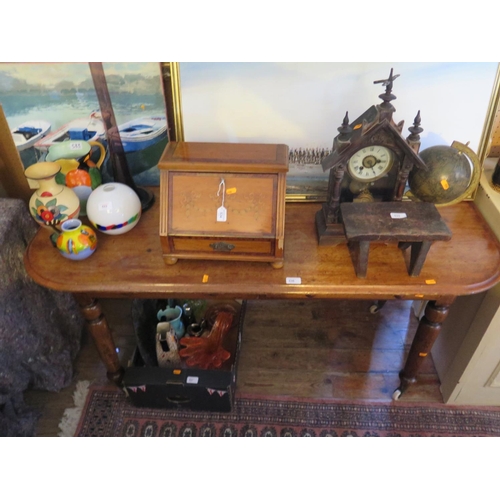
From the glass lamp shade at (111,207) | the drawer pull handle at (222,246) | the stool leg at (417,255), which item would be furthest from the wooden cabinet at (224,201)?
the stool leg at (417,255)

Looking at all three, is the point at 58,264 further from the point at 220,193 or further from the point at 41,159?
the point at 220,193

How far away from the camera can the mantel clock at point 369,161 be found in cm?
118

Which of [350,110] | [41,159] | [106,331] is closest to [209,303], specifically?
[106,331]

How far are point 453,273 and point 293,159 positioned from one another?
657mm

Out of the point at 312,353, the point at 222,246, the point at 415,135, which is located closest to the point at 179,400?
the point at 312,353

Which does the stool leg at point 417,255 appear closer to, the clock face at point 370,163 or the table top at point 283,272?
the table top at point 283,272

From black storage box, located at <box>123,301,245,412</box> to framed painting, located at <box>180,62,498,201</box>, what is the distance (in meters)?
0.86

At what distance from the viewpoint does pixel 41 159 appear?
1.53 meters

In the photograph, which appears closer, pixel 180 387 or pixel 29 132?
pixel 29 132

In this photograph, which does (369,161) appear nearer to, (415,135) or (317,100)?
(415,135)

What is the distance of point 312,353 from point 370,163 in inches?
37.9

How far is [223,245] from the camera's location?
1251 millimetres

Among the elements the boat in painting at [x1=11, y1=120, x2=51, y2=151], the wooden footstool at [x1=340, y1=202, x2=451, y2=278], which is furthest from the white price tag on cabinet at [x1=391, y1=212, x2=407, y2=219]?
the boat in painting at [x1=11, y1=120, x2=51, y2=151]

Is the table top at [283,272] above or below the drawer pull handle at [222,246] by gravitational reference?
below
